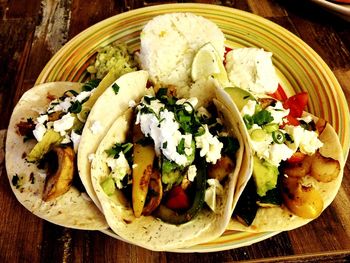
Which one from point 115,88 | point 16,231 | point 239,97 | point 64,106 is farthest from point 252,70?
point 16,231

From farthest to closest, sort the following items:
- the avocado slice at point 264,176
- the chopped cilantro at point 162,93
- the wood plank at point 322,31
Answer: the wood plank at point 322,31, the chopped cilantro at point 162,93, the avocado slice at point 264,176

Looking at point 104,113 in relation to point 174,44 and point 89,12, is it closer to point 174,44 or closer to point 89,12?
point 174,44

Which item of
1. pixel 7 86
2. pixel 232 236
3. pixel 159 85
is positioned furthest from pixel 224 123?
pixel 7 86

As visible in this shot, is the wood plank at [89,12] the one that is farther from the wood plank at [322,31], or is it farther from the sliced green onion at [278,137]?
the sliced green onion at [278,137]

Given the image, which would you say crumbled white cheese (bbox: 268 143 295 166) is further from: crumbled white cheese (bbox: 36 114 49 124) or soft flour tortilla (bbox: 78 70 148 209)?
crumbled white cheese (bbox: 36 114 49 124)

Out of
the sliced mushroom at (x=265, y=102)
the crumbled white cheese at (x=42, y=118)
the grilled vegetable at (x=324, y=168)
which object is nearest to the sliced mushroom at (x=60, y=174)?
the crumbled white cheese at (x=42, y=118)
